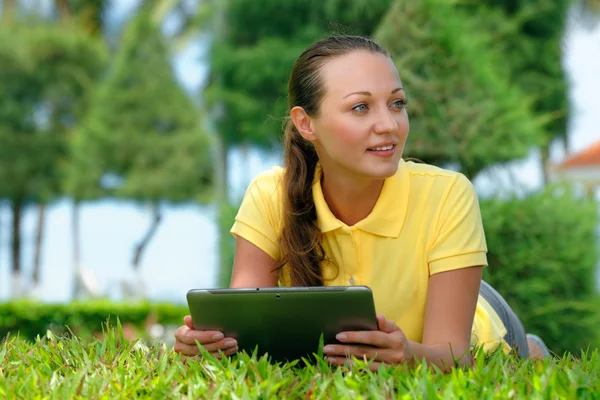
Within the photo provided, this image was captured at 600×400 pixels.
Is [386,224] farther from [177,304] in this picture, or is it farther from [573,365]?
[177,304]

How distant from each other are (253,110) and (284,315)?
12366 mm

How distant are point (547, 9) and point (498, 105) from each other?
11.1 m

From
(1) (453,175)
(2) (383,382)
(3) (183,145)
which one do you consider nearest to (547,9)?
(3) (183,145)

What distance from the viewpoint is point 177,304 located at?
12.9 meters

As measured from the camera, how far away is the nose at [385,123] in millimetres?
2814

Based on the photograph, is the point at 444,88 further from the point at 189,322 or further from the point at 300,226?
the point at 189,322

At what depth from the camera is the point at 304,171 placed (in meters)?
3.31

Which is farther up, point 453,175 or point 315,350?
point 453,175

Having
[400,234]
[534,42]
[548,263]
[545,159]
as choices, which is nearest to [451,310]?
[400,234]

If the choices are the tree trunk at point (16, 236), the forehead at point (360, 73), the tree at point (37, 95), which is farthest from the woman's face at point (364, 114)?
the tree trunk at point (16, 236)

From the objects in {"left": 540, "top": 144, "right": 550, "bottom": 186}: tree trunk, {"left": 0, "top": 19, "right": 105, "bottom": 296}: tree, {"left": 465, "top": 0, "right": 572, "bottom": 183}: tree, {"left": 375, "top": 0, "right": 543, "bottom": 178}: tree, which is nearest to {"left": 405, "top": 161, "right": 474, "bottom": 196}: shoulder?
{"left": 375, "top": 0, "right": 543, "bottom": 178}: tree

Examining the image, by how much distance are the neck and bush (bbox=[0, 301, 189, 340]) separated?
9240 millimetres

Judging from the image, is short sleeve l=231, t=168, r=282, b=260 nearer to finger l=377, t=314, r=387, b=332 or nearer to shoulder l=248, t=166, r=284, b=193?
shoulder l=248, t=166, r=284, b=193

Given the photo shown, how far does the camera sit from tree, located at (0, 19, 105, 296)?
1031 inches
